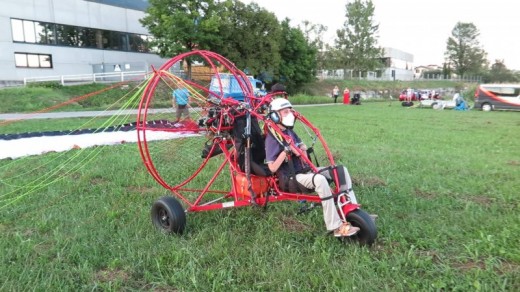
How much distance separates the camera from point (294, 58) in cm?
3644

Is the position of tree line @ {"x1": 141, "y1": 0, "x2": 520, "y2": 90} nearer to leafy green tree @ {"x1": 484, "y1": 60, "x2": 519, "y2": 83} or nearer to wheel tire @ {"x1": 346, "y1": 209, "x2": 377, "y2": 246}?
wheel tire @ {"x1": 346, "y1": 209, "x2": 377, "y2": 246}

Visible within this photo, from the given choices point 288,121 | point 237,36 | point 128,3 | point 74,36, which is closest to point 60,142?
point 288,121

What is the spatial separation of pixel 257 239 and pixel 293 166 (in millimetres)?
770

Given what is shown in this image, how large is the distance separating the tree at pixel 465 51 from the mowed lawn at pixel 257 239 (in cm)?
9521

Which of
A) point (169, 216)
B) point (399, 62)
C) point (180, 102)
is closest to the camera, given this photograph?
point (169, 216)

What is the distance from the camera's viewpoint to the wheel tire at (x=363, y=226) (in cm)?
336

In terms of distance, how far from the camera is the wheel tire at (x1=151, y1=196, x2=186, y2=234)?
3.81 meters

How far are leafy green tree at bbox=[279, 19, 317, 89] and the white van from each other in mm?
15399

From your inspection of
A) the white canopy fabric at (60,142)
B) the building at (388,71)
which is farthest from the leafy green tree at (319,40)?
the white canopy fabric at (60,142)

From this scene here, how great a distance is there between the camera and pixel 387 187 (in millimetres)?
5355

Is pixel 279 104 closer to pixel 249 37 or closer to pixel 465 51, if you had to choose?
pixel 249 37

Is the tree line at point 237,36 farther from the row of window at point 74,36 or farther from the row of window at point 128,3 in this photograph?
the row of window at point 128,3

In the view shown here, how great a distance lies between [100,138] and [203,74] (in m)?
5.35

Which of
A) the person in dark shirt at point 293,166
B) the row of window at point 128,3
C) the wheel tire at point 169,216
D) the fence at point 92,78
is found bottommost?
the wheel tire at point 169,216
